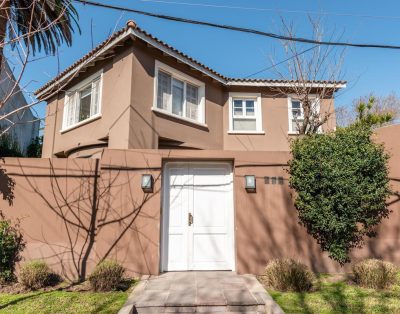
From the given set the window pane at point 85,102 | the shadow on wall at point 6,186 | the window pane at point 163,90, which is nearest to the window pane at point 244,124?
the window pane at point 163,90

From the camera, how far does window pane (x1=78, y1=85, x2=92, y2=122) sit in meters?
12.0

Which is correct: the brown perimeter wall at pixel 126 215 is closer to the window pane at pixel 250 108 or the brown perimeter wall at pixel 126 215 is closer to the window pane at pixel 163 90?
the window pane at pixel 163 90

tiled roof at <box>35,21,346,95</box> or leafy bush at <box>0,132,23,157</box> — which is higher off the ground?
tiled roof at <box>35,21,346,95</box>

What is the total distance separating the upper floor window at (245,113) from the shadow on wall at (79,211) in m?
→ 6.70

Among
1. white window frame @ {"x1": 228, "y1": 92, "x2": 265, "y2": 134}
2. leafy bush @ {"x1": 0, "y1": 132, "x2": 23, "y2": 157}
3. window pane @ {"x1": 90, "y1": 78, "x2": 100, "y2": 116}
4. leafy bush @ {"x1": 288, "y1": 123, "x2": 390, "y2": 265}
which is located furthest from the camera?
leafy bush @ {"x1": 0, "y1": 132, "x2": 23, "y2": 157}

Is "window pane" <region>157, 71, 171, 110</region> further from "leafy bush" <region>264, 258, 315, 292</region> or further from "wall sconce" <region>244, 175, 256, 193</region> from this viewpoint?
"leafy bush" <region>264, 258, 315, 292</region>

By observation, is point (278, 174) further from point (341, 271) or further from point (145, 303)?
point (145, 303)

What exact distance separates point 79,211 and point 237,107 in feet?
28.3

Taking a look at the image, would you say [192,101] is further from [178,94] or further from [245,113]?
[245,113]

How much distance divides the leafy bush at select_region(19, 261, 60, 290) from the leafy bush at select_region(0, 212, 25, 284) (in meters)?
0.55

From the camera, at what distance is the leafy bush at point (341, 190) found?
7641 mm

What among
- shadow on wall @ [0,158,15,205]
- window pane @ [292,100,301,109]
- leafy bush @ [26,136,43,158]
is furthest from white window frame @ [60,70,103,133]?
leafy bush @ [26,136,43,158]

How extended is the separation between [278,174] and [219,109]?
19.7ft

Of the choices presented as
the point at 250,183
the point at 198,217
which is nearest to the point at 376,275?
the point at 250,183
